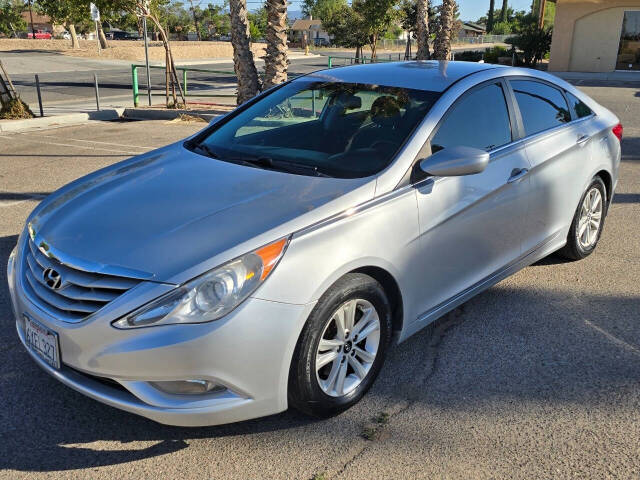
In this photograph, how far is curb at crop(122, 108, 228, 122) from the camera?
1455 cm

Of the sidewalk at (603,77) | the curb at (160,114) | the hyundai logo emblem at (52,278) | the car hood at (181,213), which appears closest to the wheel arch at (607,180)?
the car hood at (181,213)

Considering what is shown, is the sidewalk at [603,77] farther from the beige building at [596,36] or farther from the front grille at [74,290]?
the front grille at [74,290]

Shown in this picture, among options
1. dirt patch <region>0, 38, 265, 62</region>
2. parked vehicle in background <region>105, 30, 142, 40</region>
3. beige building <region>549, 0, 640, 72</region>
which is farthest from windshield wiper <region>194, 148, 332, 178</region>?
parked vehicle in background <region>105, 30, 142, 40</region>

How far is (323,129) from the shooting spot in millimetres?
4031

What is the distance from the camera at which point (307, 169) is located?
3.60 m

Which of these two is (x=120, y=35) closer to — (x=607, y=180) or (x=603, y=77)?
(x=603, y=77)

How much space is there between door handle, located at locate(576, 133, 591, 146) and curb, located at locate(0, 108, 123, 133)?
11.0 m

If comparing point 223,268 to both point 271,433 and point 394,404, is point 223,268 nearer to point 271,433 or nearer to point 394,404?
point 271,433

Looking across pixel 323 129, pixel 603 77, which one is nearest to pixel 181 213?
pixel 323 129

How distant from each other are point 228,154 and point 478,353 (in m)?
1.96

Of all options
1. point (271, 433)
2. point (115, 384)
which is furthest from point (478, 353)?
point (115, 384)

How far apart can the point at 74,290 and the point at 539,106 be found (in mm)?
3437

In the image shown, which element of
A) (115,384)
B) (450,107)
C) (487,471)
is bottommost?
(487,471)

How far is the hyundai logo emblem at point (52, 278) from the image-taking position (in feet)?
9.45
